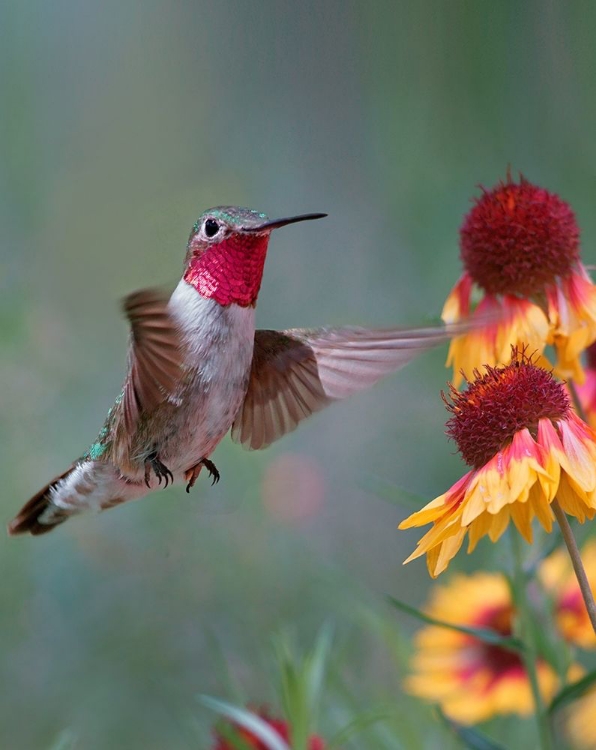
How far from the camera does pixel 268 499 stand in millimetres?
2314

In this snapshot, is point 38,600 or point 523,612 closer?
point 523,612

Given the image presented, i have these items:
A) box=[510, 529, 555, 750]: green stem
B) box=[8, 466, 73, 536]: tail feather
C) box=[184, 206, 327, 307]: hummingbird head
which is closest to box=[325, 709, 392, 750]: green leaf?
box=[510, 529, 555, 750]: green stem

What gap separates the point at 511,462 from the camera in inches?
36.2

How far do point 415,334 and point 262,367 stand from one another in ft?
0.89

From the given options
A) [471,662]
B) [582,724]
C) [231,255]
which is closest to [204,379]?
[231,255]

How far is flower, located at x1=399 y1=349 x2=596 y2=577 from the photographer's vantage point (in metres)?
0.89

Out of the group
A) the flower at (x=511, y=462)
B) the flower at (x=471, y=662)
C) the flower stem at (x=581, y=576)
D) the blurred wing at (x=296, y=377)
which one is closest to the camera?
the flower stem at (x=581, y=576)

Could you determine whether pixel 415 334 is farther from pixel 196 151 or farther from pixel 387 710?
pixel 196 151

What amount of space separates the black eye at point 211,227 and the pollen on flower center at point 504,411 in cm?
29

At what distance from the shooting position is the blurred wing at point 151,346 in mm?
854

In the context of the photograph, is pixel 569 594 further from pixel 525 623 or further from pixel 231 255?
pixel 231 255

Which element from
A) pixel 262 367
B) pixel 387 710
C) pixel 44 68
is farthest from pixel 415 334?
pixel 44 68

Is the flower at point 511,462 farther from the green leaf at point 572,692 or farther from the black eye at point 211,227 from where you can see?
the black eye at point 211,227

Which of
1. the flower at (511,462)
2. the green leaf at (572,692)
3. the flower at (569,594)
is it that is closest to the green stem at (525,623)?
the green leaf at (572,692)
